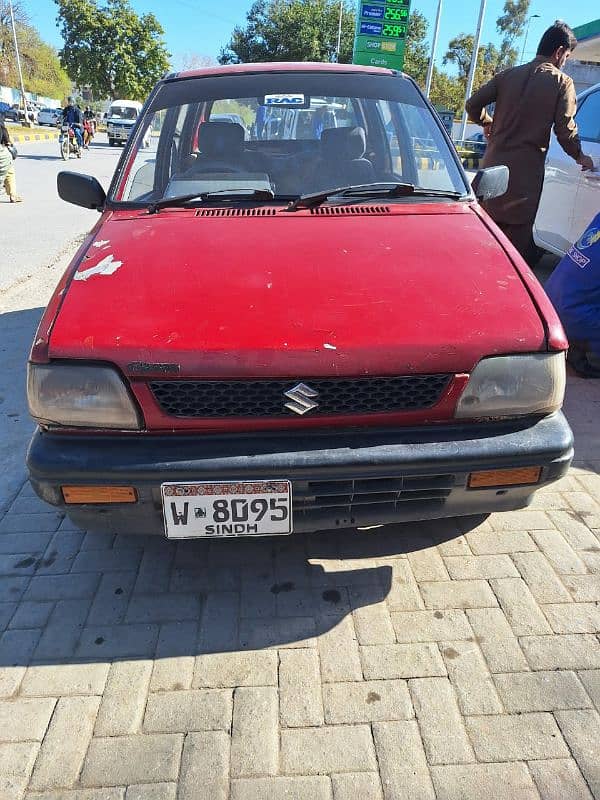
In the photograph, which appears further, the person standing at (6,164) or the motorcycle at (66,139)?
the motorcycle at (66,139)

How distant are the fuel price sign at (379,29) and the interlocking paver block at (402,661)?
18.3 m

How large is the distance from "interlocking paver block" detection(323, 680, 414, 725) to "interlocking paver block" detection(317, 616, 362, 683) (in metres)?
0.04

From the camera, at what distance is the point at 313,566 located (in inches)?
94.1

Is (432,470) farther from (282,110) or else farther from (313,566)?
(282,110)

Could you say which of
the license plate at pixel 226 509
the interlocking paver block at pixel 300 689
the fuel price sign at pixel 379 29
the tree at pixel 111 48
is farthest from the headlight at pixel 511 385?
the tree at pixel 111 48

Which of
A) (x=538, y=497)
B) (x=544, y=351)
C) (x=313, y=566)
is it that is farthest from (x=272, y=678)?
(x=538, y=497)

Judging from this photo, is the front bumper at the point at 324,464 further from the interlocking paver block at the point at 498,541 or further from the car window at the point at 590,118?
the car window at the point at 590,118

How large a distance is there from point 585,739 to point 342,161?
8.34ft

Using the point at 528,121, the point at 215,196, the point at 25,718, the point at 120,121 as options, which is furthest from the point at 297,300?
the point at 120,121

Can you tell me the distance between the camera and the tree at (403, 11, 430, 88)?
38.9 metres

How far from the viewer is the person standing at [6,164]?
380 inches

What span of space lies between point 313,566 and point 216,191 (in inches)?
66.9

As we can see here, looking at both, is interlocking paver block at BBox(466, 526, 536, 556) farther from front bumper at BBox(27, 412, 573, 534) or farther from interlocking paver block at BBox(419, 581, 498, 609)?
front bumper at BBox(27, 412, 573, 534)

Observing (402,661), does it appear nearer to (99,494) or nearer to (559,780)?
(559,780)
